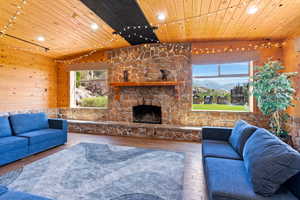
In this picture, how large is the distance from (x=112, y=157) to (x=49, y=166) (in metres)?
1.08

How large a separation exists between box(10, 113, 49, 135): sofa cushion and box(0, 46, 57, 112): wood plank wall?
1206 millimetres

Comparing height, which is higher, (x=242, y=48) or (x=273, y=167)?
(x=242, y=48)

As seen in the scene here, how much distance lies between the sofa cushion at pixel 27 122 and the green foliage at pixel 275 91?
5.32 meters

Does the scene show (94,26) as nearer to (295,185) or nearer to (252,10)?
(252,10)

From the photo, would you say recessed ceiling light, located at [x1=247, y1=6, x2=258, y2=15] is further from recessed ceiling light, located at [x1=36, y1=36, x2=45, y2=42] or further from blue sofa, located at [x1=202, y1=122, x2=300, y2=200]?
recessed ceiling light, located at [x1=36, y1=36, x2=45, y2=42]

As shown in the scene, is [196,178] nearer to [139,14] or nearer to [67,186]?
[67,186]

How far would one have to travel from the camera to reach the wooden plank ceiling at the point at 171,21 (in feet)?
8.54

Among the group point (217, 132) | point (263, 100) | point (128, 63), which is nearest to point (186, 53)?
point (128, 63)

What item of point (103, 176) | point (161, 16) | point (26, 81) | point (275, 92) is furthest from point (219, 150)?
point (26, 81)

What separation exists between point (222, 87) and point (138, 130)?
284 cm

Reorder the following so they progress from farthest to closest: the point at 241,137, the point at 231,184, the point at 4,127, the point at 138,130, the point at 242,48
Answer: the point at 138,130 < the point at 242,48 < the point at 4,127 < the point at 241,137 < the point at 231,184

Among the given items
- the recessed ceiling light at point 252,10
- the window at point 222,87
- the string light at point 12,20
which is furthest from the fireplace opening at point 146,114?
the string light at point 12,20

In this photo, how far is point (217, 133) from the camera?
2881 mm

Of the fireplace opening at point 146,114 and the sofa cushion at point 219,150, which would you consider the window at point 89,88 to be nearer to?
the fireplace opening at point 146,114
